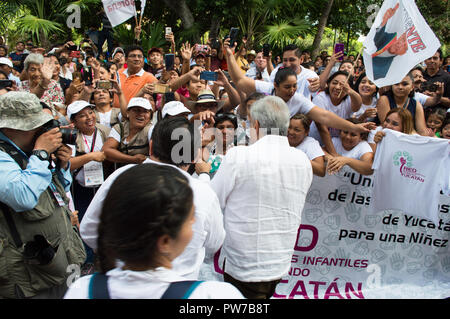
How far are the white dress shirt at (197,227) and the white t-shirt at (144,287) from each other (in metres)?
0.67

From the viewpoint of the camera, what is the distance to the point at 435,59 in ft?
19.7

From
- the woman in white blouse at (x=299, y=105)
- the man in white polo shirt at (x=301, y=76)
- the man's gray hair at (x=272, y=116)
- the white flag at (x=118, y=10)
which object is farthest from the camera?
the white flag at (x=118, y=10)

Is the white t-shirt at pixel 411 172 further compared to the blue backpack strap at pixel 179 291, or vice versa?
the white t-shirt at pixel 411 172

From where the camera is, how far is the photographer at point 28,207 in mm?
1890

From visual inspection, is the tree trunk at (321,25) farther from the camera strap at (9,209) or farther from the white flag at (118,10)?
the camera strap at (9,209)

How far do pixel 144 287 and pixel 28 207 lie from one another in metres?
1.23

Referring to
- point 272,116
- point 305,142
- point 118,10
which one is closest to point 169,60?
point 305,142

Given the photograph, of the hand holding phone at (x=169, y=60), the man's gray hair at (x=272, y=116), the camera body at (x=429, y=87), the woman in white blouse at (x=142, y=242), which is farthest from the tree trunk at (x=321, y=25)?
the woman in white blouse at (x=142, y=242)

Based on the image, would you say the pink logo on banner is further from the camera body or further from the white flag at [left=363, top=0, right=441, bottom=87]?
the camera body

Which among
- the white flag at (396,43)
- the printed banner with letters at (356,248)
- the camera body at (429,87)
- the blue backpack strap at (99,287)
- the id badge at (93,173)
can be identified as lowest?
the printed banner with letters at (356,248)

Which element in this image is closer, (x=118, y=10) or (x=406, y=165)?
(x=406, y=165)

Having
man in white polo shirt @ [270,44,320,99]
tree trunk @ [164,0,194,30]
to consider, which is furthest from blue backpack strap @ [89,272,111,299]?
tree trunk @ [164,0,194,30]

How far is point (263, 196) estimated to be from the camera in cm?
210

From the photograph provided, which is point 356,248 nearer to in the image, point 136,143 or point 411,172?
point 411,172
